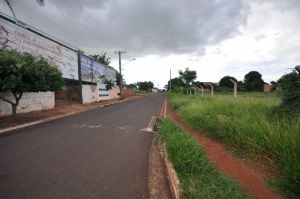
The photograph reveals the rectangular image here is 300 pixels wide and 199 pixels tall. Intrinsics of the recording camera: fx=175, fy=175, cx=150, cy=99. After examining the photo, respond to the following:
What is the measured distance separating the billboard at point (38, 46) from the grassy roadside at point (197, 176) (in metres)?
13.3

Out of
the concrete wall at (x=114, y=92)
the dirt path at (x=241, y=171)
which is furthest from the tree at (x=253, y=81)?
the dirt path at (x=241, y=171)

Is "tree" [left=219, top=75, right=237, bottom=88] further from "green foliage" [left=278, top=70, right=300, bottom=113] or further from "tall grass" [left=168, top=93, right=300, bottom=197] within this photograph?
"green foliage" [left=278, top=70, right=300, bottom=113]

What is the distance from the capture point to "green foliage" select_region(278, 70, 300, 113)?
5168 millimetres

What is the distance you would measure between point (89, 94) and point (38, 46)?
348 inches

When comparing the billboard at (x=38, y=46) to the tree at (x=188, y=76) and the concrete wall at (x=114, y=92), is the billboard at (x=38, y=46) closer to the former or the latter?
the concrete wall at (x=114, y=92)

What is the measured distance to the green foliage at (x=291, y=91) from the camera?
5.17 metres

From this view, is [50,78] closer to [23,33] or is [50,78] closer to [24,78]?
[24,78]

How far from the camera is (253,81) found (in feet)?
155

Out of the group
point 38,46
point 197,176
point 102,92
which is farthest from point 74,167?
point 102,92

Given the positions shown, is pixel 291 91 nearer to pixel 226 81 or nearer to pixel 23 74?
pixel 23 74

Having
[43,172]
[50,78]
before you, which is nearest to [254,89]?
[50,78]

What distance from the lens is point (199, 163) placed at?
3.63 meters

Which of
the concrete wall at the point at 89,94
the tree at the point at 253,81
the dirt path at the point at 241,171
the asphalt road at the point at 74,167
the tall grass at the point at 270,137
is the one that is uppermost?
the tree at the point at 253,81

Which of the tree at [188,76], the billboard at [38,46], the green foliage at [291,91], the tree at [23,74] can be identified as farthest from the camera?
the tree at [188,76]
